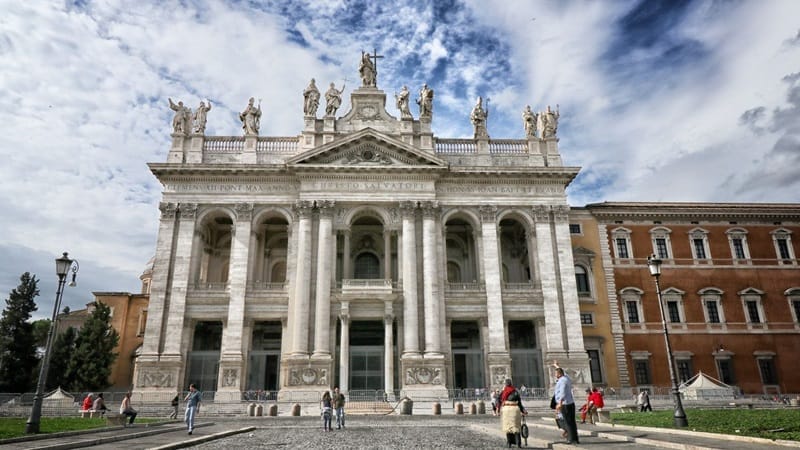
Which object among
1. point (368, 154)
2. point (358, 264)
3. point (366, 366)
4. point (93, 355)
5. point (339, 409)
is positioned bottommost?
point (339, 409)

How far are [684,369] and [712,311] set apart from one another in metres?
4.73

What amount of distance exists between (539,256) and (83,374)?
30318mm

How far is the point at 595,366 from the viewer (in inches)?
1403

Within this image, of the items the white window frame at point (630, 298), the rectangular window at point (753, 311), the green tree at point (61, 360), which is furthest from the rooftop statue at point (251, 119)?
the rectangular window at point (753, 311)

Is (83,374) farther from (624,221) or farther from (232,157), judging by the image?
(624,221)

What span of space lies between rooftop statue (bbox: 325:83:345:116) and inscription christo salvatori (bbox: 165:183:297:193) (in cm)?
584

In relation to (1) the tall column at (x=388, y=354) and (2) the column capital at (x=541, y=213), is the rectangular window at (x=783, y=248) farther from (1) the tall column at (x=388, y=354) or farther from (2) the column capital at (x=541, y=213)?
(1) the tall column at (x=388, y=354)

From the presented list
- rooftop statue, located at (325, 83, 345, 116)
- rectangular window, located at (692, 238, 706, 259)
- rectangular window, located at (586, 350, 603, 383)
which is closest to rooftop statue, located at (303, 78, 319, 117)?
rooftop statue, located at (325, 83, 345, 116)

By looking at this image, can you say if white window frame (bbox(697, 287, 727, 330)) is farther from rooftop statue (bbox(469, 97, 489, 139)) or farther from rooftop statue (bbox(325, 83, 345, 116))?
rooftop statue (bbox(325, 83, 345, 116))

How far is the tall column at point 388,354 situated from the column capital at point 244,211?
1060 centimetres

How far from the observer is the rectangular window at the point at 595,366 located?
35.4 metres

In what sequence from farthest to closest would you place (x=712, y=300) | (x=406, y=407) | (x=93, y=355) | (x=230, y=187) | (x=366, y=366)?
(x=712, y=300), (x=93, y=355), (x=230, y=187), (x=366, y=366), (x=406, y=407)

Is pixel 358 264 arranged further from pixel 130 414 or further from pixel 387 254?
pixel 130 414

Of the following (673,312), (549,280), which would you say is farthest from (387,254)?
(673,312)
